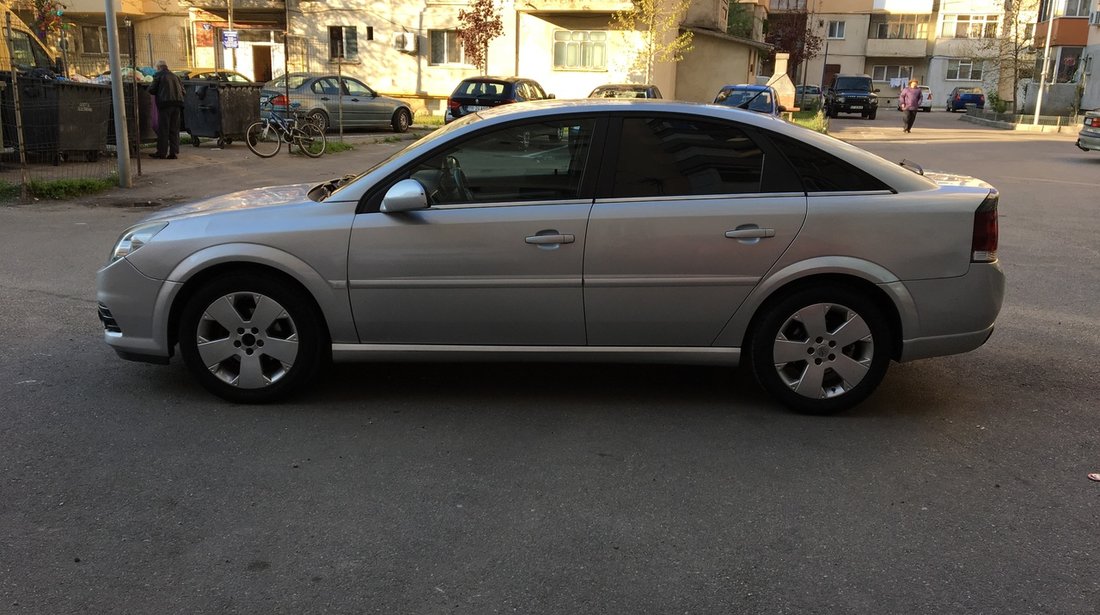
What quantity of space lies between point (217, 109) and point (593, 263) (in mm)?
16270

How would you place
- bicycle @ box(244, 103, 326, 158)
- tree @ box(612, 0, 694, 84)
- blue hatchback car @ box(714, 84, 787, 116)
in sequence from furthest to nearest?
tree @ box(612, 0, 694, 84), blue hatchback car @ box(714, 84, 787, 116), bicycle @ box(244, 103, 326, 158)

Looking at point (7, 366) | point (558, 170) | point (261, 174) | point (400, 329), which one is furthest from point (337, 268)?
point (261, 174)

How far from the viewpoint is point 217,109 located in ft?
61.1

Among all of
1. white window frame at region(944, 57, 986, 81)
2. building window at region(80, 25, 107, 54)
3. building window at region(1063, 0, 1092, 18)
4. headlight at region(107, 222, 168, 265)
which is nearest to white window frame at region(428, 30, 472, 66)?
building window at region(80, 25, 107, 54)

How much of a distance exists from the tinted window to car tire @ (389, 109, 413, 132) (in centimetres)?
2192

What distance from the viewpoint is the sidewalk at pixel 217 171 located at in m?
12.6

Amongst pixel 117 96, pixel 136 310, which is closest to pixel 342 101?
pixel 117 96

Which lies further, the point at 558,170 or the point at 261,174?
the point at 261,174

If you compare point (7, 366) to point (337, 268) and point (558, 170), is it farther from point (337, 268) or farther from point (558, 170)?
point (558, 170)

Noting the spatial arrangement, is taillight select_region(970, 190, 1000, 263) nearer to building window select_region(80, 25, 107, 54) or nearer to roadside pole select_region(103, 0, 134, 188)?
roadside pole select_region(103, 0, 134, 188)

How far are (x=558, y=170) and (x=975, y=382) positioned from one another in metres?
2.84

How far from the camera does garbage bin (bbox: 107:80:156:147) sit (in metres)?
16.0

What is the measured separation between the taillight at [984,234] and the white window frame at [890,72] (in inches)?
2683

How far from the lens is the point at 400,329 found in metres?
4.63
